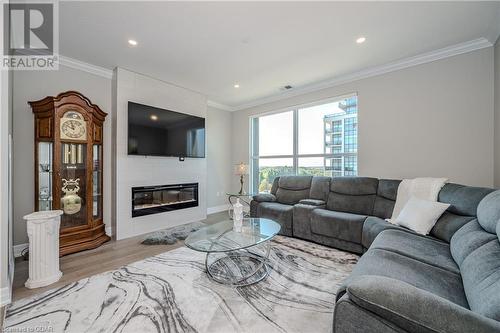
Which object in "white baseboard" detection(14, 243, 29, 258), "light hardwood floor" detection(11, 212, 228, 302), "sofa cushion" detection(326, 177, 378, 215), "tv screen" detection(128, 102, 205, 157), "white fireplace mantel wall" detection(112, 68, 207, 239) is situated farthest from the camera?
"tv screen" detection(128, 102, 205, 157)

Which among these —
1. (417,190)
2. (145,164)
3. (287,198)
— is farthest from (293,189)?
(145,164)

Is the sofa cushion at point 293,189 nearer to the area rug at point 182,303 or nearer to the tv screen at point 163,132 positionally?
the area rug at point 182,303

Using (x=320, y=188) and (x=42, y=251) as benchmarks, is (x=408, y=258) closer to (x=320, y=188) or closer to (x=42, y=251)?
(x=320, y=188)

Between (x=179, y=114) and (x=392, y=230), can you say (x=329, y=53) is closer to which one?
(x=392, y=230)

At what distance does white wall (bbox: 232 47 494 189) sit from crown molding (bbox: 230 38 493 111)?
0.22 feet

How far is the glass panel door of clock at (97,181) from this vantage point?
3250 millimetres

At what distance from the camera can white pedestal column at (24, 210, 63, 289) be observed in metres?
2.07

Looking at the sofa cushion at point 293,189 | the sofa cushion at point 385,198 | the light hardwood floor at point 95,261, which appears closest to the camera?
the light hardwood floor at point 95,261

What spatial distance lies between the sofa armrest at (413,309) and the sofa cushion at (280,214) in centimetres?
233

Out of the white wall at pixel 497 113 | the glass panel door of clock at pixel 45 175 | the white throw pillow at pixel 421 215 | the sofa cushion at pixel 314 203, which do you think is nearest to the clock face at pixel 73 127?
the glass panel door of clock at pixel 45 175

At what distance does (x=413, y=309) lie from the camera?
861mm

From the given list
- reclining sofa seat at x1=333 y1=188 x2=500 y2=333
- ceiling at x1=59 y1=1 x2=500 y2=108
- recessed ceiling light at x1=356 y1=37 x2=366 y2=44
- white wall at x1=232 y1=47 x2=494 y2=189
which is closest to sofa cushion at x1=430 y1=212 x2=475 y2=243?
reclining sofa seat at x1=333 y1=188 x2=500 y2=333

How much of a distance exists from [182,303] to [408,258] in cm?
182

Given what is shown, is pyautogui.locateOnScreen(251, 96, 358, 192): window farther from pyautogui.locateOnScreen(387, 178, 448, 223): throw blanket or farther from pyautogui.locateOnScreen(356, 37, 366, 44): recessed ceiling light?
pyautogui.locateOnScreen(356, 37, 366, 44): recessed ceiling light
